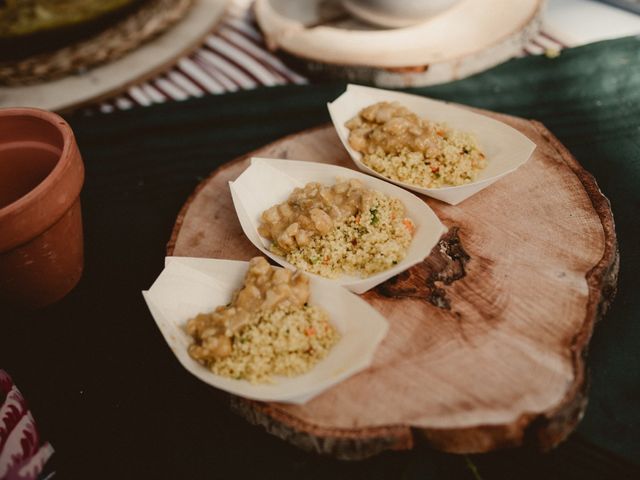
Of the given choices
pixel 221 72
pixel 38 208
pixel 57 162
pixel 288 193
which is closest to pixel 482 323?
pixel 288 193

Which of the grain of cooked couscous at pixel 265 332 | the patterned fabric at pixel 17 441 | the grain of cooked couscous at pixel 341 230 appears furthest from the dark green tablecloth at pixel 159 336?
the grain of cooked couscous at pixel 341 230

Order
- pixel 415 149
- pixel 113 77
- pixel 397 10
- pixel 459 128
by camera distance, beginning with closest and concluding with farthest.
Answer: pixel 415 149 < pixel 459 128 < pixel 397 10 < pixel 113 77

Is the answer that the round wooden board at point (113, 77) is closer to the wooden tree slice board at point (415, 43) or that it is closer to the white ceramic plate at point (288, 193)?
the wooden tree slice board at point (415, 43)

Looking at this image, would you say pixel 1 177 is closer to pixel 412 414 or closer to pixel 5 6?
pixel 412 414

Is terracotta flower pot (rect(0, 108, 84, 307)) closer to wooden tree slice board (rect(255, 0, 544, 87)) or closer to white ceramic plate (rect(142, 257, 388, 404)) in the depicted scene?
white ceramic plate (rect(142, 257, 388, 404))

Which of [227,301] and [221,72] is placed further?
[221,72]

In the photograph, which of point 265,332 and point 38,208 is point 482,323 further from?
point 38,208

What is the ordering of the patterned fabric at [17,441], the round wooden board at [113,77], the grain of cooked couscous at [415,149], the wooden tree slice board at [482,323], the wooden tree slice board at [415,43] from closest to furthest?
1. the wooden tree slice board at [482,323]
2. the patterned fabric at [17,441]
3. the grain of cooked couscous at [415,149]
4. the wooden tree slice board at [415,43]
5. the round wooden board at [113,77]

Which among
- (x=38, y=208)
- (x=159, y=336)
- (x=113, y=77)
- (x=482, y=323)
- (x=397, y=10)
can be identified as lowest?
(x=159, y=336)
